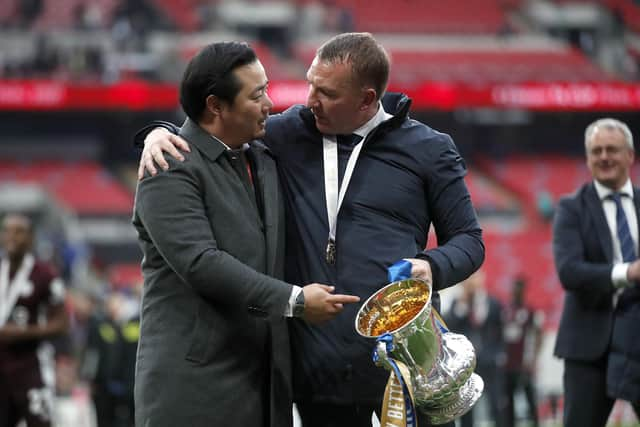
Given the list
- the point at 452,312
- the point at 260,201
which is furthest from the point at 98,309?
the point at 260,201

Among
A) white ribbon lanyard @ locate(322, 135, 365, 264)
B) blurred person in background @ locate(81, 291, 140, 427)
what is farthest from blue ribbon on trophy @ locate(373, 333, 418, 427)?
blurred person in background @ locate(81, 291, 140, 427)

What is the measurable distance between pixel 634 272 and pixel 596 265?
0.29 meters

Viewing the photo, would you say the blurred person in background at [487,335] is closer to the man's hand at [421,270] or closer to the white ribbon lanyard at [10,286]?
the white ribbon lanyard at [10,286]

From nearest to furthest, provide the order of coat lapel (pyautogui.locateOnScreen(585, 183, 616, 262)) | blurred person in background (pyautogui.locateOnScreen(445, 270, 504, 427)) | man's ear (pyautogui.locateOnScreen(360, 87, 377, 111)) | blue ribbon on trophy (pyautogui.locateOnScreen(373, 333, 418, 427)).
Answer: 1. blue ribbon on trophy (pyautogui.locateOnScreen(373, 333, 418, 427))
2. man's ear (pyautogui.locateOnScreen(360, 87, 377, 111))
3. coat lapel (pyautogui.locateOnScreen(585, 183, 616, 262))
4. blurred person in background (pyautogui.locateOnScreen(445, 270, 504, 427))

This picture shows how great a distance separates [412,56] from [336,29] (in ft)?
7.54

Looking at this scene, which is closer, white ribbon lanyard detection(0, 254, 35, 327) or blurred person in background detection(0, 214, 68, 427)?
blurred person in background detection(0, 214, 68, 427)

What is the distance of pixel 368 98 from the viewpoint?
12.3 feet

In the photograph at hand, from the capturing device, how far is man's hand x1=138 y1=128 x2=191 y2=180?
351 centimetres

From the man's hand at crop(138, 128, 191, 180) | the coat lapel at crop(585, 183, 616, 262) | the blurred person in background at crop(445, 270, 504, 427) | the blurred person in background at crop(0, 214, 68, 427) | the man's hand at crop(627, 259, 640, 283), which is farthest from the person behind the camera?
the blurred person in background at crop(445, 270, 504, 427)

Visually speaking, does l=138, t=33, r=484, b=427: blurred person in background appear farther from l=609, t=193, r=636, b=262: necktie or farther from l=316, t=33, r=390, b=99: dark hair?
l=609, t=193, r=636, b=262: necktie

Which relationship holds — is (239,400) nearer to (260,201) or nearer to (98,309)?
(260,201)

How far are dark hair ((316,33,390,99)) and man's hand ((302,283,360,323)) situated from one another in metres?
0.78

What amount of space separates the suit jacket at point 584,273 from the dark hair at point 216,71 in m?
2.34

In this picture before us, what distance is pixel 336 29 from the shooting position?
30359 mm
